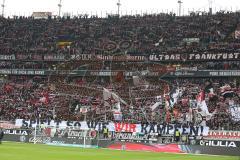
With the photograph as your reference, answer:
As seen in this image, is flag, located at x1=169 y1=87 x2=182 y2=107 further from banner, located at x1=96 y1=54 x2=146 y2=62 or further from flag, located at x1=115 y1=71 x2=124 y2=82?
banner, located at x1=96 y1=54 x2=146 y2=62

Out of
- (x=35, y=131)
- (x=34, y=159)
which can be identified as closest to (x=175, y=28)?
(x=35, y=131)

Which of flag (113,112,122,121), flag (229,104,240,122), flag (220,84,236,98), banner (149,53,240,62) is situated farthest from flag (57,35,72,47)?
flag (229,104,240,122)

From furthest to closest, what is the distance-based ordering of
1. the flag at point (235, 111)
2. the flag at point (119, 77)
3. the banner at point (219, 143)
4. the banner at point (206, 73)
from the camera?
the flag at point (119, 77) < the banner at point (206, 73) < the flag at point (235, 111) < the banner at point (219, 143)

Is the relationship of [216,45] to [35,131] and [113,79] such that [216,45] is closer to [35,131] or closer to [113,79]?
[113,79]

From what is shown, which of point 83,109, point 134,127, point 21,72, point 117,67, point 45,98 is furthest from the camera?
point 21,72

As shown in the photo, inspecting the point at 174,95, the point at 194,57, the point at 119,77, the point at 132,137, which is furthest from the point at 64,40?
the point at 132,137

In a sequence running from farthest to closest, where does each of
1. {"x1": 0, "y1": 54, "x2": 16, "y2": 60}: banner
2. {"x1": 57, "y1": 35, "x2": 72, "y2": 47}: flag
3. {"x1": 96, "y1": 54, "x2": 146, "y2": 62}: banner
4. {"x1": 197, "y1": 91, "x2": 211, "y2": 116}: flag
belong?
{"x1": 57, "y1": 35, "x2": 72, "y2": 47}: flag < {"x1": 0, "y1": 54, "x2": 16, "y2": 60}: banner < {"x1": 96, "y1": 54, "x2": 146, "y2": 62}: banner < {"x1": 197, "y1": 91, "x2": 211, "y2": 116}: flag

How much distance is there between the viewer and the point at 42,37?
8419cm

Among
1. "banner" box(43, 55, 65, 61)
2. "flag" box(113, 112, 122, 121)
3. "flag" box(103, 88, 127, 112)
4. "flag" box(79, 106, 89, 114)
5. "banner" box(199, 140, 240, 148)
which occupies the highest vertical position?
"banner" box(43, 55, 65, 61)

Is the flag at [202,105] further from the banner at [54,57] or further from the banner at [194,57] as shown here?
the banner at [54,57]

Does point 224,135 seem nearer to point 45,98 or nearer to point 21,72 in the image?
point 45,98

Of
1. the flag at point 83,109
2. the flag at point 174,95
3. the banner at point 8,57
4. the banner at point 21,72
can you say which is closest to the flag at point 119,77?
the flag at point 83,109

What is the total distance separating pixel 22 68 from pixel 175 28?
72.5 feet

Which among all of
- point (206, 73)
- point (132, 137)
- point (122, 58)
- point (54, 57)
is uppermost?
point (54, 57)
